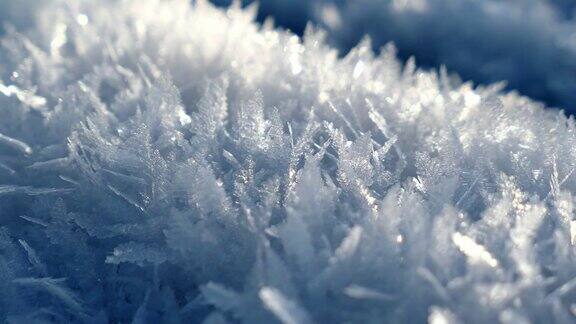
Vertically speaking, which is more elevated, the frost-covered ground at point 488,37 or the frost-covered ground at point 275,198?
the frost-covered ground at point 488,37

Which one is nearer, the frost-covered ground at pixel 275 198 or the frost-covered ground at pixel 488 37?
the frost-covered ground at pixel 275 198

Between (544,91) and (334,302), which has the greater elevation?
(544,91)

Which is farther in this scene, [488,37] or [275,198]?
[488,37]

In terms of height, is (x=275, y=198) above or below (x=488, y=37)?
below

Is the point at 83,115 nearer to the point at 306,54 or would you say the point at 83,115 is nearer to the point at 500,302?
the point at 306,54

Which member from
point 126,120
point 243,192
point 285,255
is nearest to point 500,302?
point 285,255
